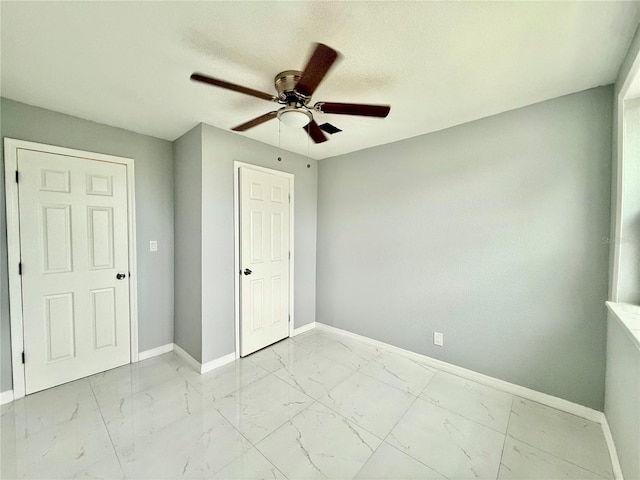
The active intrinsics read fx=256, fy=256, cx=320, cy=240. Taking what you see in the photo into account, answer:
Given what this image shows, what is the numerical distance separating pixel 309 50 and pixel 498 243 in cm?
204

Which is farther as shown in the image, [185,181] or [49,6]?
[185,181]

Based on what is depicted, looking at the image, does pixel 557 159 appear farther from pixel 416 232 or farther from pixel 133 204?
pixel 133 204

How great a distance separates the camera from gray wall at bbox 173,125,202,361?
8.07ft

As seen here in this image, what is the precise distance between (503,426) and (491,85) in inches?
92.6

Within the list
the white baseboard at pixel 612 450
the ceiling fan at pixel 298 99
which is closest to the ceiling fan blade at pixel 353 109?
the ceiling fan at pixel 298 99

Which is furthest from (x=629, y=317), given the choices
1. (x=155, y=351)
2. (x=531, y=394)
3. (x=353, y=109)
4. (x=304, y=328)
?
(x=155, y=351)

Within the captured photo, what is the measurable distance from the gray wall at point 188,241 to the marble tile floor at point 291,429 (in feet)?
1.33

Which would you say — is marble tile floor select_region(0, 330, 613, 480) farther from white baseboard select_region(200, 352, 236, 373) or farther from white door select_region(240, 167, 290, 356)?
white door select_region(240, 167, 290, 356)

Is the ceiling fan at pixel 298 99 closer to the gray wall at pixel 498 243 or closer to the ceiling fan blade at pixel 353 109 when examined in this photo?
the ceiling fan blade at pixel 353 109

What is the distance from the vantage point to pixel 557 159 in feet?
6.24

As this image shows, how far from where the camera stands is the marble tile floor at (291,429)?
1.45 metres

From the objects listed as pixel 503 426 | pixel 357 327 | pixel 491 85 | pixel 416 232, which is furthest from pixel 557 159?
Result: pixel 357 327

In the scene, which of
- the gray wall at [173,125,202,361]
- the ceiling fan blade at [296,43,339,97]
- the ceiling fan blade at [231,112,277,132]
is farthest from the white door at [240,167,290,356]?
the ceiling fan blade at [296,43,339,97]

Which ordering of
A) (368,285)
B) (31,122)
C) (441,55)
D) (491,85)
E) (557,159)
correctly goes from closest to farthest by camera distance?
(441,55)
(491,85)
(557,159)
(31,122)
(368,285)
